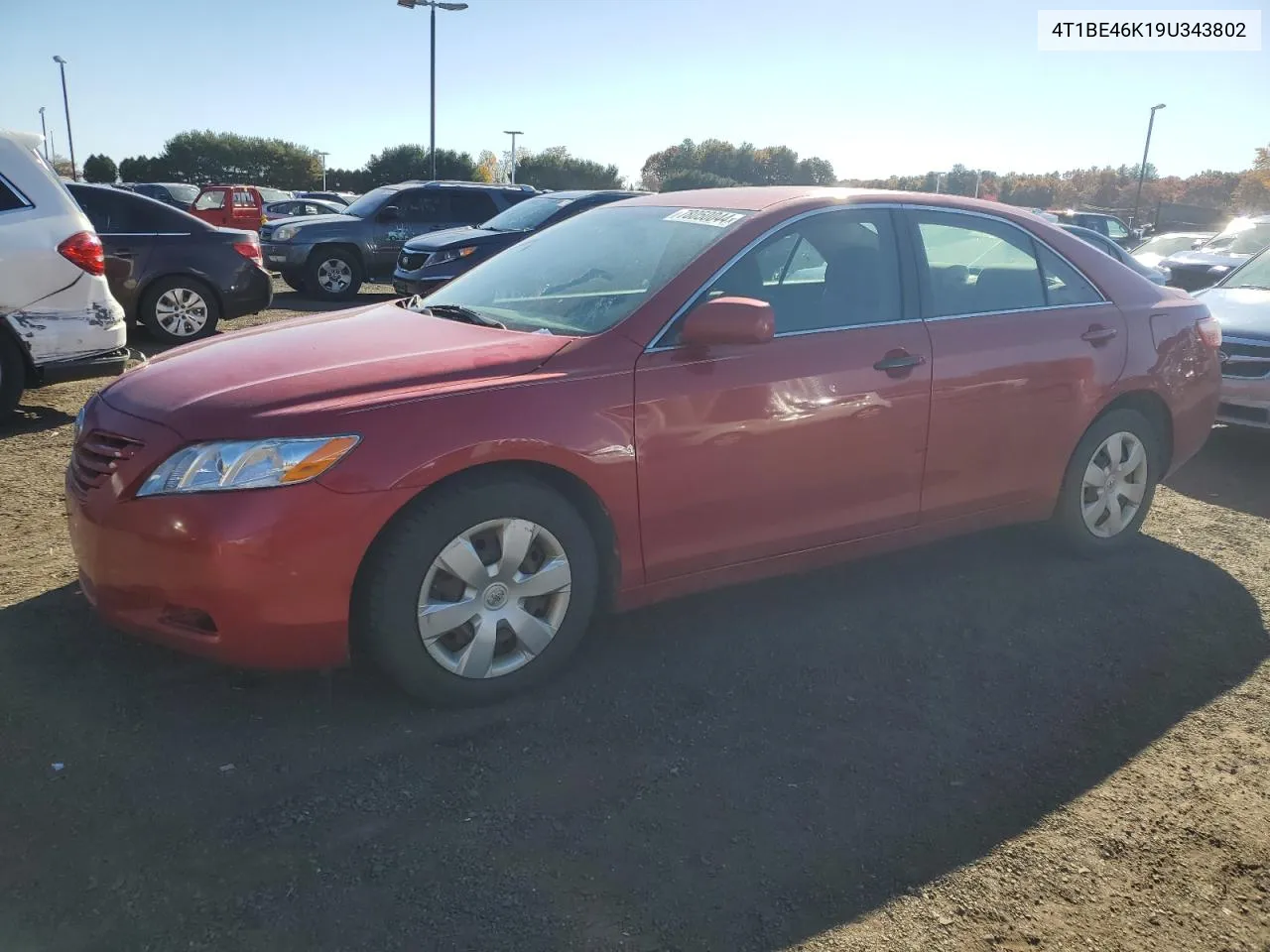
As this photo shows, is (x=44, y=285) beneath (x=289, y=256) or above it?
above

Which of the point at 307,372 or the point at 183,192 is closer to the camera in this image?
the point at 307,372

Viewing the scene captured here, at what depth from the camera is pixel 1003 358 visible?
A: 4145mm

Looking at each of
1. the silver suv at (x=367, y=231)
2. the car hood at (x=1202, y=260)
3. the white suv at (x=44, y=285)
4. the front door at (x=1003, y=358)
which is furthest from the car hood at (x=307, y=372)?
the silver suv at (x=367, y=231)

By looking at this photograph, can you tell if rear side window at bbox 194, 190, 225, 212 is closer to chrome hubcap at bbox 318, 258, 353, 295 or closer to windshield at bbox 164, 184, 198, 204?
windshield at bbox 164, 184, 198, 204

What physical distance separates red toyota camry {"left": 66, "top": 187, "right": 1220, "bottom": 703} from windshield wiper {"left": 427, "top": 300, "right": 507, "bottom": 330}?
3 centimetres

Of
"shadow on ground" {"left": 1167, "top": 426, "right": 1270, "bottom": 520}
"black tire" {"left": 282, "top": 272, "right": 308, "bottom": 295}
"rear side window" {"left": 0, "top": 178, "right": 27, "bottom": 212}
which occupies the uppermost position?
"rear side window" {"left": 0, "top": 178, "right": 27, "bottom": 212}

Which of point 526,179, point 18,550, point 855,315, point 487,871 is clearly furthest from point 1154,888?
point 526,179

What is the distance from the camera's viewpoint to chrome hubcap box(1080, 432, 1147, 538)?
4.63 m

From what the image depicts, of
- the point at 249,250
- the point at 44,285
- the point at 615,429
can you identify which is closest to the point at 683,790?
the point at 615,429

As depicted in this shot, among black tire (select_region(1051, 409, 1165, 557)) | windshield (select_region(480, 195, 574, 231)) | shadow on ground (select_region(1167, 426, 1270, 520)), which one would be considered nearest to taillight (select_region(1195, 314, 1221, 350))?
black tire (select_region(1051, 409, 1165, 557))

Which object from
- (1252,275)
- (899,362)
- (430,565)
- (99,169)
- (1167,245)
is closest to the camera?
(430,565)

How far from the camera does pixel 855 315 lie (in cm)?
388

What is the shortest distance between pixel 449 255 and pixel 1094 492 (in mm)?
9443

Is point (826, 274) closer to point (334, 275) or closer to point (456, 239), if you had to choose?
point (456, 239)
